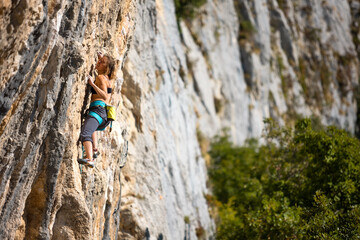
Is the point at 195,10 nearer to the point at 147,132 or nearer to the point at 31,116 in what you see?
the point at 147,132

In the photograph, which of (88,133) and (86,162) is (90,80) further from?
(86,162)

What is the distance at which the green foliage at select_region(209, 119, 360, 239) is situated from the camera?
9.52 metres

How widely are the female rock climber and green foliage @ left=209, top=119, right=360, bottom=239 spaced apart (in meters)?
5.43

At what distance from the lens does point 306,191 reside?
11.4 m

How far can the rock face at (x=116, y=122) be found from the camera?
5258 mm

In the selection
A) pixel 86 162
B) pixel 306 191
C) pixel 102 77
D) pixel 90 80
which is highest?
pixel 102 77

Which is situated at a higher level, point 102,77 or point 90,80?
point 102,77

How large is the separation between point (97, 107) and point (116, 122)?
187 centimetres

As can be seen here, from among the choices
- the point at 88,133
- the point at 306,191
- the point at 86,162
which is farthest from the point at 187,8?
the point at 86,162

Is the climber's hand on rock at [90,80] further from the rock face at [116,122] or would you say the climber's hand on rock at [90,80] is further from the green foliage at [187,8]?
the green foliage at [187,8]

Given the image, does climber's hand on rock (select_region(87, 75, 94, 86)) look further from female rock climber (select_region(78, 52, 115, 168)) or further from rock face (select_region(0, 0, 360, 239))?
rock face (select_region(0, 0, 360, 239))

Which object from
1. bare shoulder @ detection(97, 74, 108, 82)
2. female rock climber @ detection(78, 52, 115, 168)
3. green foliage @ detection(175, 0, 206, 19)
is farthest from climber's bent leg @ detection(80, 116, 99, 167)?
green foliage @ detection(175, 0, 206, 19)

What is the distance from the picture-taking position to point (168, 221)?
11.4m

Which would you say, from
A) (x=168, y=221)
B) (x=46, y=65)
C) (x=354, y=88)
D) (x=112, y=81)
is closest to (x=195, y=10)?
(x=168, y=221)
